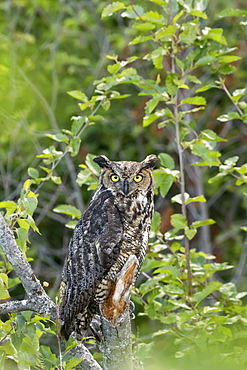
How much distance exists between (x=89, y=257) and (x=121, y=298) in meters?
0.45

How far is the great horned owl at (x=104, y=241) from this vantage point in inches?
115

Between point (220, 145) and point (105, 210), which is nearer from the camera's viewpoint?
point (105, 210)

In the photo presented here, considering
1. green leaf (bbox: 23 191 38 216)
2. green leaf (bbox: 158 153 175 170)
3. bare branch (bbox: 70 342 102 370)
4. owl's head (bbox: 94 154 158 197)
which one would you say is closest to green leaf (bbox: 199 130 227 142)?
green leaf (bbox: 158 153 175 170)

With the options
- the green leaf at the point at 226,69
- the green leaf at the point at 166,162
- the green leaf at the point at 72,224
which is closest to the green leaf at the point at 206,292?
the green leaf at the point at 166,162

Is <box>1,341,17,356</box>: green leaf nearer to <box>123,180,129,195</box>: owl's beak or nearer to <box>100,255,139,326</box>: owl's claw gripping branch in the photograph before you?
<box>100,255,139,326</box>: owl's claw gripping branch

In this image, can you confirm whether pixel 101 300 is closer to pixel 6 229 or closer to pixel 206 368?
pixel 6 229

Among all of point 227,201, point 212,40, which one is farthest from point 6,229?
point 227,201

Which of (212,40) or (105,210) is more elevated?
(212,40)

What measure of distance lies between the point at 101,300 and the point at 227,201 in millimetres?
5486

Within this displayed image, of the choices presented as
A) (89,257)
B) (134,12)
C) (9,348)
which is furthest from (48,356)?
(134,12)

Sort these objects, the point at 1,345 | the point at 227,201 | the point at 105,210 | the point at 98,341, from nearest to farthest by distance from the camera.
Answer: the point at 1,345
the point at 98,341
the point at 105,210
the point at 227,201

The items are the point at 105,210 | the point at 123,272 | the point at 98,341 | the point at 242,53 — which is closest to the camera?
the point at 123,272

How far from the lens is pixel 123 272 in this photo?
2.57 meters

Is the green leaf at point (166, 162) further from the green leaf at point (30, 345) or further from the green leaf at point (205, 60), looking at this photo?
the green leaf at point (30, 345)
